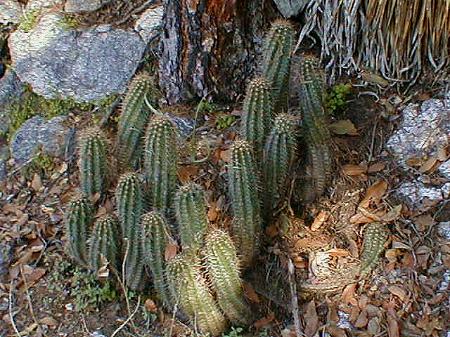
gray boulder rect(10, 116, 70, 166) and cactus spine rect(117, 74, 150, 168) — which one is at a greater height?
cactus spine rect(117, 74, 150, 168)

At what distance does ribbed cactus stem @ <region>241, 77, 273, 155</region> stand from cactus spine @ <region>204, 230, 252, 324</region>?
49 cm

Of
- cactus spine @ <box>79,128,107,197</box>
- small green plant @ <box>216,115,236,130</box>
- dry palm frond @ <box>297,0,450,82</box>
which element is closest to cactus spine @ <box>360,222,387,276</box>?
dry palm frond @ <box>297,0,450,82</box>

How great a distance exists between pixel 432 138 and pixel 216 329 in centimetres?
136

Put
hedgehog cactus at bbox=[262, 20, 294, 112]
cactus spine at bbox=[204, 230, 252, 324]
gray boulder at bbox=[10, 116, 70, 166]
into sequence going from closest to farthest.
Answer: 1. cactus spine at bbox=[204, 230, 252, 324]
2. hedgehog cactus at bbox=[262, 20, 294, 112]
3. gray boulder at bbox=[10, 116, 70, 166]

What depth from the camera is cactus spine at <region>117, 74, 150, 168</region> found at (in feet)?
10.7

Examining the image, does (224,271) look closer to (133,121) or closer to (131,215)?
(131,215)

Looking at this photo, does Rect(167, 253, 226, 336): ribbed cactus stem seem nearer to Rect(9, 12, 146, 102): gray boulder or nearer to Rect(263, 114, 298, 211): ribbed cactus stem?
Rect(263, 114, 298, 211): ribbed cactus stem

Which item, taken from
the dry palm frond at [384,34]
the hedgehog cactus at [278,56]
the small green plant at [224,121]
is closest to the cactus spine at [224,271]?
the hedgehog cactus at [278,56]

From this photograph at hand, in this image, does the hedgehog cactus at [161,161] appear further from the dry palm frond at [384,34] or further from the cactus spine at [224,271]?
the dry palm frond at [384,34]

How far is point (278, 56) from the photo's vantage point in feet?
10.6

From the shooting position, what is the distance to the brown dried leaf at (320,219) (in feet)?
11.1

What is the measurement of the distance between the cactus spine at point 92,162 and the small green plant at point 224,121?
2.32 ft

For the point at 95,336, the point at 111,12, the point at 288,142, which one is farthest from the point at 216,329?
the point at 111,12

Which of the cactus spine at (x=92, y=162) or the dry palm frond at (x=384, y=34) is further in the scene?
the dry palm frond at (x=384, y=34)
